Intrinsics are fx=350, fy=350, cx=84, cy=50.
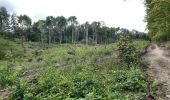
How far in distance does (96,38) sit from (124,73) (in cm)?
11306

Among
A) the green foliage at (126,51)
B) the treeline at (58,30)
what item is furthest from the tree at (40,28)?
the green foliage at (126,51)

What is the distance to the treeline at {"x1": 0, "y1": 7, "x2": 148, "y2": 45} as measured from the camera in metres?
112

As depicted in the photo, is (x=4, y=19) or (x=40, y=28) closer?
(x=4, y=19)

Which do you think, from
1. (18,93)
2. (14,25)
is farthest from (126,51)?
(14,25)

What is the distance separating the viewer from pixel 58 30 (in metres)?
133

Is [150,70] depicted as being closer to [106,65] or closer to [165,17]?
[106,65]

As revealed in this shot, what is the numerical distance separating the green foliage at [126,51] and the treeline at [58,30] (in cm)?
8956

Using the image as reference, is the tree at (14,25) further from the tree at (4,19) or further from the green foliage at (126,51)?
the green foliage at (126,51)

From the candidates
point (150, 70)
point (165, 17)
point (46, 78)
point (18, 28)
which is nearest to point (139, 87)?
point (46, 78)

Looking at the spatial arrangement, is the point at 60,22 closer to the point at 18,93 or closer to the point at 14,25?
the point at 14,25

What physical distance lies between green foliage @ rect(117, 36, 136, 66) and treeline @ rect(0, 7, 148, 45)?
89.6 m

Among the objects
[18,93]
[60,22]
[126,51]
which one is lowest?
[18,93]

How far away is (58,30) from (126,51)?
11158 centimetres

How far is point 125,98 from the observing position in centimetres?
1252
